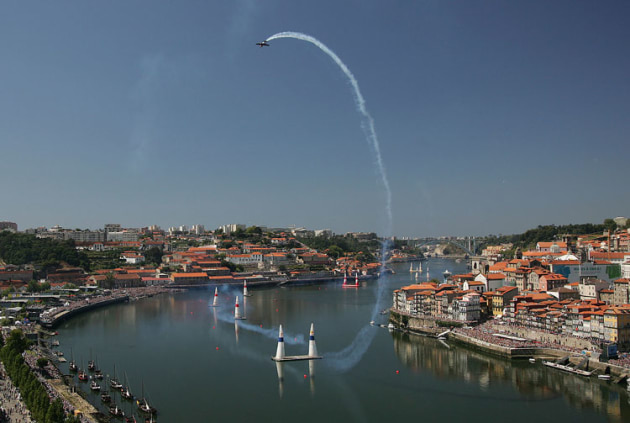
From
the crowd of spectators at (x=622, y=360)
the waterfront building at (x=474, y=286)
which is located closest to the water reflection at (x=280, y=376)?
the crowd of spectators at (x=622, y=360)

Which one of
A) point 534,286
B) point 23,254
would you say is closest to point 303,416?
point 534,286

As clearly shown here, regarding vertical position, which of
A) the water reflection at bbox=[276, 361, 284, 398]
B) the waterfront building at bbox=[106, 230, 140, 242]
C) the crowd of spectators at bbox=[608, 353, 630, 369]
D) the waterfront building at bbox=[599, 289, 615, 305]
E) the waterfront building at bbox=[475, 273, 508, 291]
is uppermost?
the waterfront building at bbox=[106, 230, 140, 242]

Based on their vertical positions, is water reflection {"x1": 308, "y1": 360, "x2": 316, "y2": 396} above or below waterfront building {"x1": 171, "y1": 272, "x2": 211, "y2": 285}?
below

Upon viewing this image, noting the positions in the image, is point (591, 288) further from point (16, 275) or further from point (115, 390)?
point (16, 275)

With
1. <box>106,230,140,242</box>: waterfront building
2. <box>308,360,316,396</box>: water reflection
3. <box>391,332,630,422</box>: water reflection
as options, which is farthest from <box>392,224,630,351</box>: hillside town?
<box>106,230,140,242</box>: waterfront building

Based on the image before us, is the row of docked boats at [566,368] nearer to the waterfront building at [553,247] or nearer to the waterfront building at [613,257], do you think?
the waterfront building at [613,257]

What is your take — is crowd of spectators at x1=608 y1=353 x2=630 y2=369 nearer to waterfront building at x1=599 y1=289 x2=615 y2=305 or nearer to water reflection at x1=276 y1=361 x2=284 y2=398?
waterfront building at x1=599 y1=289 x2=615 y2=305

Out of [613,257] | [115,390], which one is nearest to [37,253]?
[115,390]
